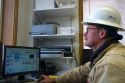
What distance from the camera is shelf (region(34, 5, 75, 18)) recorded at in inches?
106

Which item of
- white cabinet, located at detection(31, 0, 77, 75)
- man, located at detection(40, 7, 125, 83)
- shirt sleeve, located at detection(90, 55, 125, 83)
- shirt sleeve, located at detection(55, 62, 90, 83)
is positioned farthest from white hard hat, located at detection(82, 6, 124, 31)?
white cabinet, located at detection(31, 0, 77, 75)

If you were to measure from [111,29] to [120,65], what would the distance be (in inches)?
17.0

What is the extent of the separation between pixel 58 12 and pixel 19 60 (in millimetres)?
970

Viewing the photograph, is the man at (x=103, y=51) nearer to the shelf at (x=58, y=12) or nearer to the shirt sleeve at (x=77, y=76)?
the shirt sleeve at (x=77, y=76)

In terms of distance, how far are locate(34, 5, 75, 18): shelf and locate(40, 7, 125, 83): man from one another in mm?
893

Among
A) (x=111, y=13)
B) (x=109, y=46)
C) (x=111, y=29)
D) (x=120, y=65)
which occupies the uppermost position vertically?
(x=111, y=13)

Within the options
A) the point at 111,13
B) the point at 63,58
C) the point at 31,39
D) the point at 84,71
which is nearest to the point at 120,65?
the point at 111,13

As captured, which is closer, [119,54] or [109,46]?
[119,54]

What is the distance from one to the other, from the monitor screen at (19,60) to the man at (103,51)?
0.30 metres

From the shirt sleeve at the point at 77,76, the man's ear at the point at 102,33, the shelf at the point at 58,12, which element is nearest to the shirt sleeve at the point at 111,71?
the man's ear at the point at 102,33

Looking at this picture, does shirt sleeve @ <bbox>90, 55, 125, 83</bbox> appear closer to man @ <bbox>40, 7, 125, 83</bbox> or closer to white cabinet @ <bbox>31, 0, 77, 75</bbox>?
man @ <bbox>40, 7, 125, 83</bbox>

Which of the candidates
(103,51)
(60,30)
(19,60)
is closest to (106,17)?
(103,51)

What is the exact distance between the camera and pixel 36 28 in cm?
270

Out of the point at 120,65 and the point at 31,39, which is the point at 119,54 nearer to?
the point at 120,65
